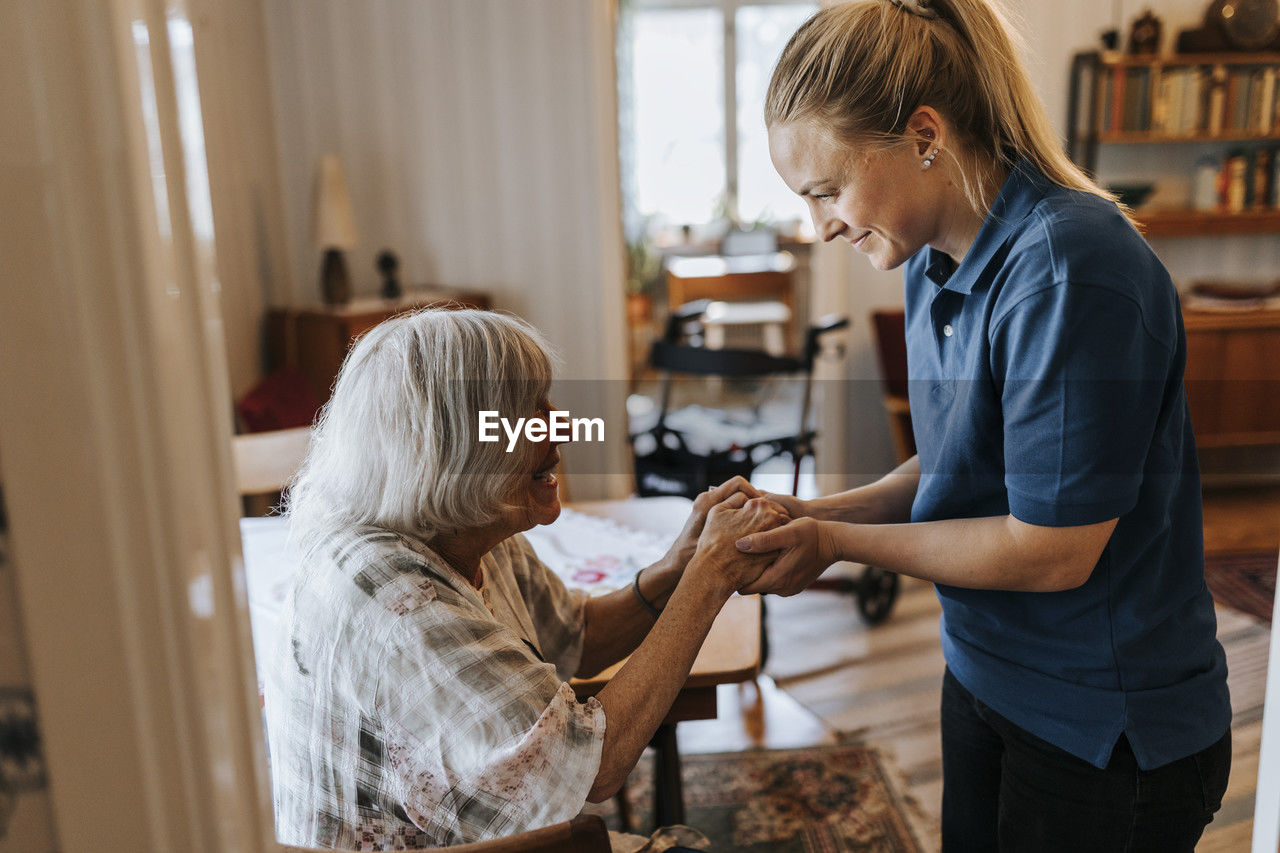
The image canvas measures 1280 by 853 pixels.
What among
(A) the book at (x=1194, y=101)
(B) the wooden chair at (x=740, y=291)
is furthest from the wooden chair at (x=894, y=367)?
(B) the wooden chair at (x=740, y=291)

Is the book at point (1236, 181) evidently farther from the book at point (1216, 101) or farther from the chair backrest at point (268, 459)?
the chair backrest at point (268, 459)

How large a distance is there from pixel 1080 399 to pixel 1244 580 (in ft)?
9.77

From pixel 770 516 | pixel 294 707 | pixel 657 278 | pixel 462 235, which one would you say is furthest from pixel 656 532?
pixel 657 278

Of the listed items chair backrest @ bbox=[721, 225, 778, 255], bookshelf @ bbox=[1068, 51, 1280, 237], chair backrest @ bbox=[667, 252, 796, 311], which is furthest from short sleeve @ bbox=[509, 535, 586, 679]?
chair backrest @ bbox=[721, 225, 778, 255]

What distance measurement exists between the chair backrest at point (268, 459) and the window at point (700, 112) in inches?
203

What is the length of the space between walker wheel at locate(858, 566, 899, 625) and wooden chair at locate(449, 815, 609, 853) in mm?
2447

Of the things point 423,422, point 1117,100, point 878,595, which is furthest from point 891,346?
point 423,422

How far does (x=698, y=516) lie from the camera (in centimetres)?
125

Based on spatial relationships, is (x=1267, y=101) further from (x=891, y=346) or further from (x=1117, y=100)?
(x=891, y=346)

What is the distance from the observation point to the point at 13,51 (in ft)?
1.18

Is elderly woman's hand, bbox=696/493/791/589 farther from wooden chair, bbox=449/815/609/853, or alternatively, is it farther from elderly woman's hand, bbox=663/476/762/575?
wooden chair, bbox=449/815/609/853

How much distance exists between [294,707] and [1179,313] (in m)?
0.90

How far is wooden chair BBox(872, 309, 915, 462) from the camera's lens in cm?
381

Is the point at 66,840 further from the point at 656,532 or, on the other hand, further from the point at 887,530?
the point at 656,532
